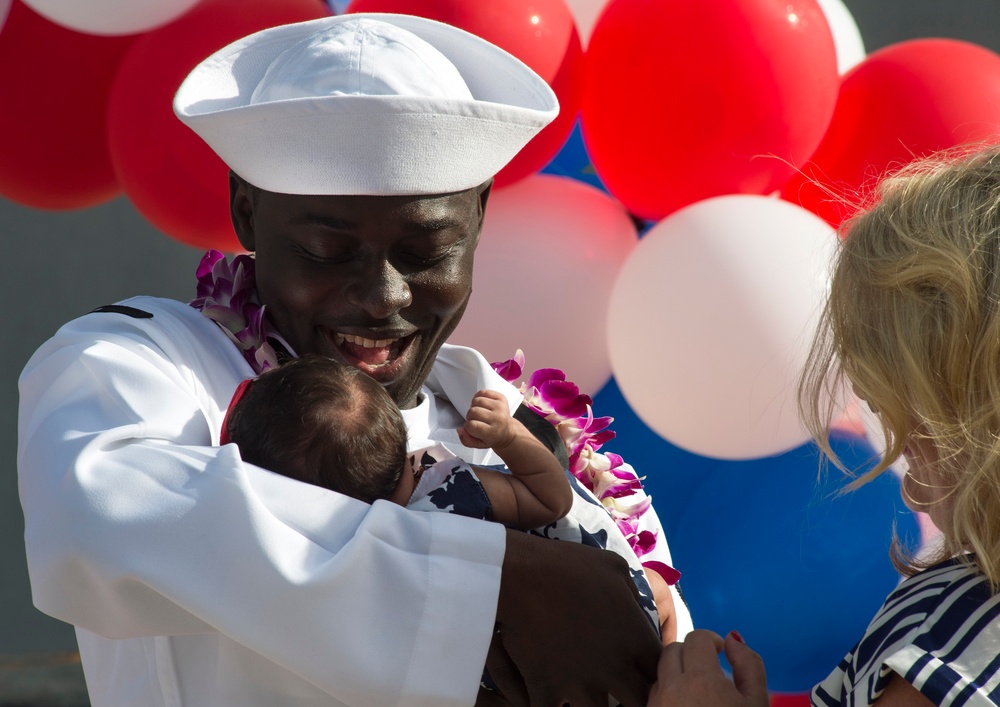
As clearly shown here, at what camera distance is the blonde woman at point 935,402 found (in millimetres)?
1109

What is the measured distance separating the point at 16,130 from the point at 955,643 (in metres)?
2.53

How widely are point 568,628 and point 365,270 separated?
2.14 ft

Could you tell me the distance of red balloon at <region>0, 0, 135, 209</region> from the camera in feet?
8.99

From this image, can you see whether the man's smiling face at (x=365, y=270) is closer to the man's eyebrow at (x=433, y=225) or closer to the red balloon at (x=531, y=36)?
the man's eyebrow at (x=433, y=225)

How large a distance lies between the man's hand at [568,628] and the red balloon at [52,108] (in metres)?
2.05

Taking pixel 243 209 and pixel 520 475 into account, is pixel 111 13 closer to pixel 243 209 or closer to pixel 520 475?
pixel 243 209

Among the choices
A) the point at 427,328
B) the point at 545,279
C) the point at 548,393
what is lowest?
the point at 545,279

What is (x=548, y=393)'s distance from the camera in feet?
6.56

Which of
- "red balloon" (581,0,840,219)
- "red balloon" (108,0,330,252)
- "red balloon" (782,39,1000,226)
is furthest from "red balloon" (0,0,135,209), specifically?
"red balloon" (782,39,1000,226)

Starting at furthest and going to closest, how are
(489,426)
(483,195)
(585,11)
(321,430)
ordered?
(585,11) → (483,195) → (489,426) → (321,430)

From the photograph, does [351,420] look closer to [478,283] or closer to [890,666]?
[890,666]

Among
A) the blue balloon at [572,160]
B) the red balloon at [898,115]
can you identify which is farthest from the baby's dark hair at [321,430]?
the blue balloon at [572,160]

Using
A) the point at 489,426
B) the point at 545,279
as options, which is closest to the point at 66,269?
the point at 545,279

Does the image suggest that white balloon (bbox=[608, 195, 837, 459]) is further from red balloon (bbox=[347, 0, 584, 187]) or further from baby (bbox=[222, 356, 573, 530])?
baby (bbox=[222, 356, 573, 530])
